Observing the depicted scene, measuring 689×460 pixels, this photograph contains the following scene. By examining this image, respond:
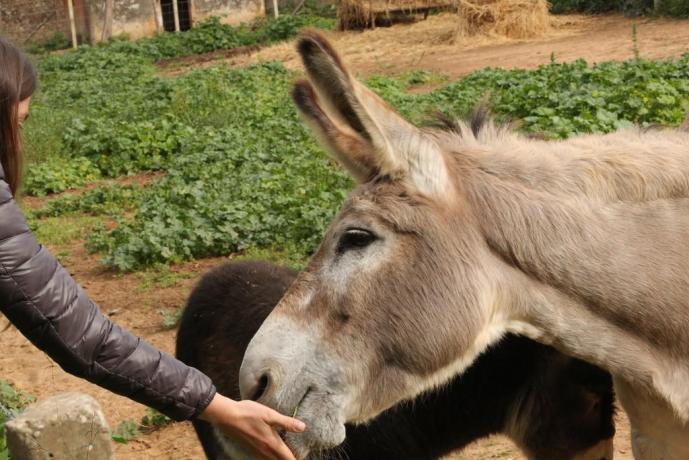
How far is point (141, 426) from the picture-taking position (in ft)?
17.8

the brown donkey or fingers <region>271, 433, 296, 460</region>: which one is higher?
the brown donkey

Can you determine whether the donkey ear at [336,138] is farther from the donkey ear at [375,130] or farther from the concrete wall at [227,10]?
the concrete wall at [227,10]

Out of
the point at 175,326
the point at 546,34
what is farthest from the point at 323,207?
the point at 546,34

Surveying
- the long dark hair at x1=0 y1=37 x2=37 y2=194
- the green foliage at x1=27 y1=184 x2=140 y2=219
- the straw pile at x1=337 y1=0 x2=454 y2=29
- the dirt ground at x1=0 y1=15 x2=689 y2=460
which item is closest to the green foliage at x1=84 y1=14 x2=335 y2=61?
the straw pile at x1=337 y1=0 x2=454 y2=29

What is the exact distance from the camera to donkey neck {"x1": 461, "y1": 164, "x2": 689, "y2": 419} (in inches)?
106

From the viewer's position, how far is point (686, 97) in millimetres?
8469

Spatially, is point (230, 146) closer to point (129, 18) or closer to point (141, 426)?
point (141, 426)

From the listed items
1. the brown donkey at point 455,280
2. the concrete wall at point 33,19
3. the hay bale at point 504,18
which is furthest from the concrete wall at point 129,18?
the brown donkey at point 455,280

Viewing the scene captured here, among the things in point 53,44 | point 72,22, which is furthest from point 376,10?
point 53,44

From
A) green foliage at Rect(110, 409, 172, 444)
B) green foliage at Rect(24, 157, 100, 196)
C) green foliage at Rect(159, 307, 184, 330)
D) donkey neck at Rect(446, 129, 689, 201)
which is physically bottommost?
green foliage at Rect(110, 409, 172, 444)

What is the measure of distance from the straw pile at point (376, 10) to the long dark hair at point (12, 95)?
71.3 feet

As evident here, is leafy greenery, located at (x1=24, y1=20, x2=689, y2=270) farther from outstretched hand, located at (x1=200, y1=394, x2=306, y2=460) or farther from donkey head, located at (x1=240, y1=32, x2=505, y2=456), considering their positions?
outstretched hand, located at (x1=200, y1=394, x2=306, y2=460)

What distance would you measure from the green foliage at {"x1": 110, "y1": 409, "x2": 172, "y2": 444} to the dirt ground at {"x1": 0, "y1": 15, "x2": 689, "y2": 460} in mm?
55

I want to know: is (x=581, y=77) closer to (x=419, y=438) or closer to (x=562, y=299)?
(x=419, y=438)
